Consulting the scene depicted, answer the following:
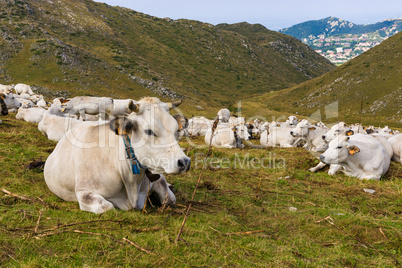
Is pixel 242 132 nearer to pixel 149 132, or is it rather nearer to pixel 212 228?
pixel 149 132

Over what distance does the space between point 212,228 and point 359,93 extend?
66.3m

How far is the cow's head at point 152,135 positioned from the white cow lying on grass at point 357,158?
26.1ft

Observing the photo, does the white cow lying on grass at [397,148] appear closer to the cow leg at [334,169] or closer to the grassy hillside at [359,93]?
the cow leg at [334,169]

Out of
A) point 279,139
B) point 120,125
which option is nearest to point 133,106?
point 120,125

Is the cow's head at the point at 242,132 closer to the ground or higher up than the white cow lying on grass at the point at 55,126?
closer to the ground

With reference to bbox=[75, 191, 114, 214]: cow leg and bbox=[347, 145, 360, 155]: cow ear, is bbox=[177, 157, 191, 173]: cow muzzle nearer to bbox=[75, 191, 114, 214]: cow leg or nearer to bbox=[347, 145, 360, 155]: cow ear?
bbox=[75, 191, 114, 214]: cow leg

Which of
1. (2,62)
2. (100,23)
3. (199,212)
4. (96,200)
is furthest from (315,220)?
(100,23)

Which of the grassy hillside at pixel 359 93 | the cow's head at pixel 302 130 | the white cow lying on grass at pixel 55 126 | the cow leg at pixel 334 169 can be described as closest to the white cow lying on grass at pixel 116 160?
the cow leg at pixel 334 169

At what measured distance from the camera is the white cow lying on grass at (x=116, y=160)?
4898 millimetres

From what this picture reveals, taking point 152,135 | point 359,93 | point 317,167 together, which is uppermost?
point 359,93

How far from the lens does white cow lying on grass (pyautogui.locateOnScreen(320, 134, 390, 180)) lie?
11.1m

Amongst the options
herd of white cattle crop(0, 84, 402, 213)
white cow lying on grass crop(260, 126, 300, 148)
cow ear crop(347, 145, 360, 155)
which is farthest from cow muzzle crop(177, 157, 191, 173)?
white cow lying on grass crop(260, 126, 300, 148)

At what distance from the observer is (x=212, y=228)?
454 cm

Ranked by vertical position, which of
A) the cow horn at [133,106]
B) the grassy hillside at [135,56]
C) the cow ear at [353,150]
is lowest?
the cow ear at [353,150]
